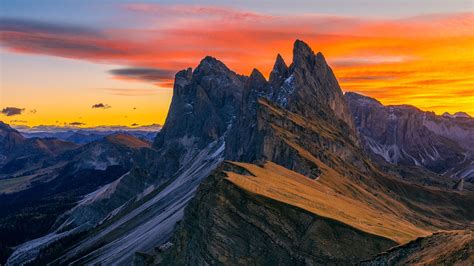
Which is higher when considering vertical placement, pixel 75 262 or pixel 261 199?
pixel 261 199

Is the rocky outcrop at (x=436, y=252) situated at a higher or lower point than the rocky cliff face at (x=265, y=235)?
higher

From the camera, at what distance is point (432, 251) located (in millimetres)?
53750

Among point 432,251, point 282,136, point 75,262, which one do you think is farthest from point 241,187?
point 75,262

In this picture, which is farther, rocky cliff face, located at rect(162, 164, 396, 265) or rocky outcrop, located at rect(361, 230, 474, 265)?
rocky cliff face, located at rect(162, 164, 396, 265)

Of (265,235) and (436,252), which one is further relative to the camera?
(265,235)

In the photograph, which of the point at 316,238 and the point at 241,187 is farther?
the point at 241,187

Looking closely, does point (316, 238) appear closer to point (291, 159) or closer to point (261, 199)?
point (261, 199)

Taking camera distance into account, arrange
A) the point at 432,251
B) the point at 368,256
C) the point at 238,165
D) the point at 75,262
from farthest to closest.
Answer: the point at 75,262
the point at 238,165
the point at 368,256
the point at 432,251

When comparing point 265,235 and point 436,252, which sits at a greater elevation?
point 436,252

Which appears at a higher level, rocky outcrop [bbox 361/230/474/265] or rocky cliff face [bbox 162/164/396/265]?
rocky outcrop [bbox 361/230/474/265]

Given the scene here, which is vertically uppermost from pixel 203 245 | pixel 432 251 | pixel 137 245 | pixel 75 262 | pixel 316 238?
pixel 432 251

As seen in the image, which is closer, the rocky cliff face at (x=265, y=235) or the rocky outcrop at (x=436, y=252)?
the rocky outcrop at (x=436, y=252)

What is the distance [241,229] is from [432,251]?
29039 mm

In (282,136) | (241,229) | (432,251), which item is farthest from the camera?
(282,136)
